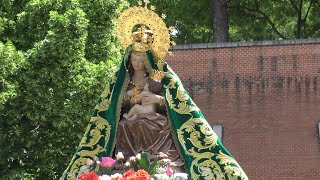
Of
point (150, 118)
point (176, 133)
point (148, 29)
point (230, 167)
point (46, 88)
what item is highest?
point (148, 29)

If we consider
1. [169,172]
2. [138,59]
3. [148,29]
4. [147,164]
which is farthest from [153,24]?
[169,172]

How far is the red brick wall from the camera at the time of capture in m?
25.3

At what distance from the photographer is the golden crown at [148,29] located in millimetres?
10656

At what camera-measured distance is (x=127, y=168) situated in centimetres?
966

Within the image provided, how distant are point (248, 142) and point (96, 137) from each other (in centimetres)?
1525

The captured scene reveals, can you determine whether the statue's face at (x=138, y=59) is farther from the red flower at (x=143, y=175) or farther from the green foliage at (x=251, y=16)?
the green foliage at (x=251, y=16)

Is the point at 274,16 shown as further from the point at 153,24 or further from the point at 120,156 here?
the point at 120,156

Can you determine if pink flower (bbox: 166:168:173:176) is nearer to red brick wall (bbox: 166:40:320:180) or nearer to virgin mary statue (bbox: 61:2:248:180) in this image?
virgin mary statue (bbox: 61:2:248:180)

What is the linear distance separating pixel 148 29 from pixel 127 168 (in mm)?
1857

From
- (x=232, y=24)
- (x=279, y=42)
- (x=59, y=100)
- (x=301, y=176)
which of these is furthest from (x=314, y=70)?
(x=59, y=100)

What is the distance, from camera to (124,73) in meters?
10.8

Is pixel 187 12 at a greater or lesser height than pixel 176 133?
greater

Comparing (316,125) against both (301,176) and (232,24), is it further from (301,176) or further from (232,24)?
(232,24)

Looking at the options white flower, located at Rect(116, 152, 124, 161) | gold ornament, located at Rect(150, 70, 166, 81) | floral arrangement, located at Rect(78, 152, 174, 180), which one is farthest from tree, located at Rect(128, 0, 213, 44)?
white flower, located at Rect(116, 152, 124, 161)
